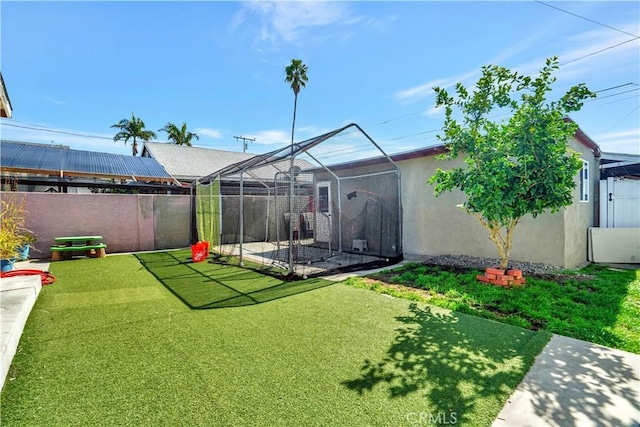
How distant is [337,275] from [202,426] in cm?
395

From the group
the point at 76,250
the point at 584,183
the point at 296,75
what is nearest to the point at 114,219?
the point at 76,250

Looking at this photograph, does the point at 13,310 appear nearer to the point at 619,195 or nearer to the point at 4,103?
the point at 4,103

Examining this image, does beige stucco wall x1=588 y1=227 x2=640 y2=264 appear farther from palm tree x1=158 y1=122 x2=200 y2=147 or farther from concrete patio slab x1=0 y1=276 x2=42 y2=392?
palm tree x1=158 y1=122 x2=200 y2=147

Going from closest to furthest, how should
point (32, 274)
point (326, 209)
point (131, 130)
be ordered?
1. point (32, 274)
2. point (326, 209)
3. point (131, 130)

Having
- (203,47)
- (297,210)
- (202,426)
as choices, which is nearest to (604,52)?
(297,210)

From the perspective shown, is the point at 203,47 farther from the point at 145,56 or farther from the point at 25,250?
the point at 25,250

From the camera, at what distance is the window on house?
6.43 m

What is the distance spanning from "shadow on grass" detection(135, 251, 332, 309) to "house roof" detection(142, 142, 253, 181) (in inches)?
319

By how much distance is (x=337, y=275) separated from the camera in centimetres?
548

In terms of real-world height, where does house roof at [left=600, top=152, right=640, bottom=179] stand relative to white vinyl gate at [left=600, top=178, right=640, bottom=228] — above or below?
above

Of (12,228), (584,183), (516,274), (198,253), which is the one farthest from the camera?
(198,253)

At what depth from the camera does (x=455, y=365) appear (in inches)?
91.4

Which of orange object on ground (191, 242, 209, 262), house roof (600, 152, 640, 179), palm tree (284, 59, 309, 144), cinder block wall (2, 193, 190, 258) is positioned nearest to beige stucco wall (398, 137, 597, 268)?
house roof (600, 152, 640, 179)

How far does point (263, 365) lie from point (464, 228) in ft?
18.6
